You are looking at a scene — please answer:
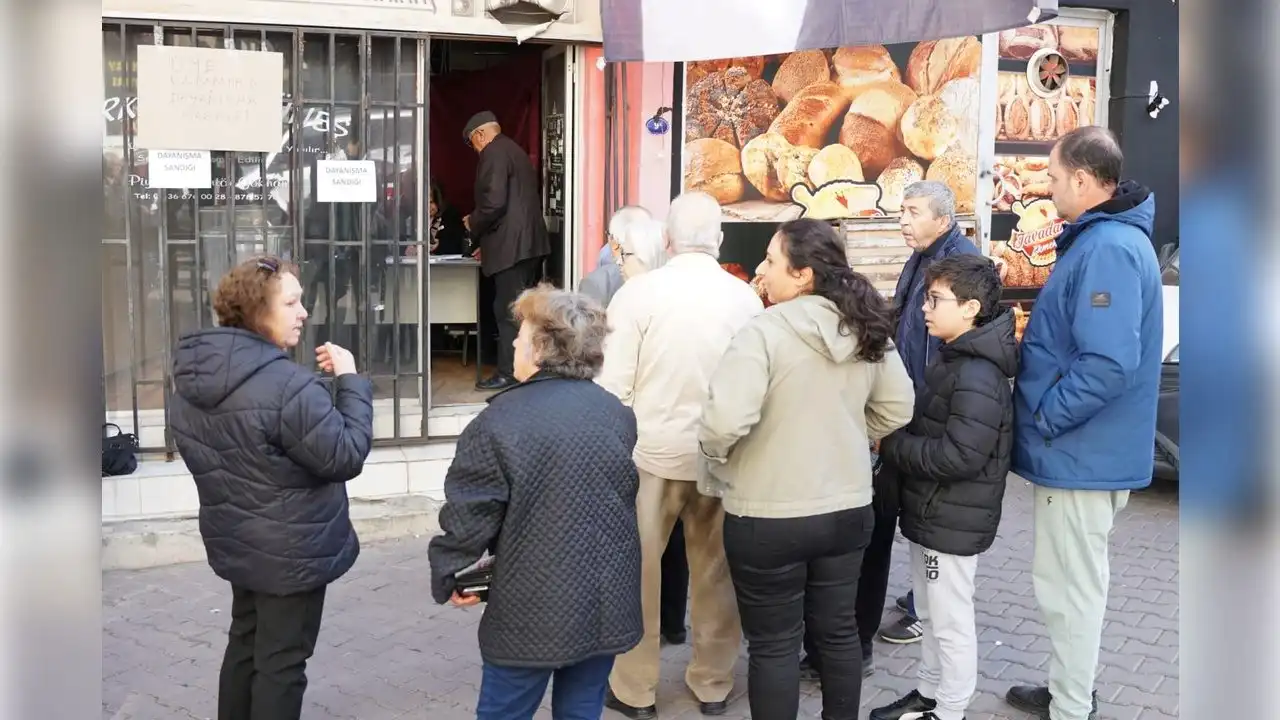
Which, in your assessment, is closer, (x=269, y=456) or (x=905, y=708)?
(x=269, y=456)

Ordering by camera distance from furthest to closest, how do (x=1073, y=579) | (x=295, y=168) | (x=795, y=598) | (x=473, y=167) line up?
1. (x=473, y=167)
2. (x=295, y=168)
3. (x=1073, y=579)
4. (x=795, y=598)

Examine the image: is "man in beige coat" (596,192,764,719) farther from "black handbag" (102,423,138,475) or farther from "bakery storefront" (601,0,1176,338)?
"bakery storefront" (601,0,1176,338)

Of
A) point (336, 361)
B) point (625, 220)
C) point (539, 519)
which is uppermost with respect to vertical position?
point (625, 220)

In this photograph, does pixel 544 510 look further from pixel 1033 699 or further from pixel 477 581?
pixel 1033 699

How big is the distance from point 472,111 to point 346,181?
13.7 ft

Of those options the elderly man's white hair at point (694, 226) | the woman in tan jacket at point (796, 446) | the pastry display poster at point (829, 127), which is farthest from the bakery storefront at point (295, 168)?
the woman in tan jacket at point (796, 446)

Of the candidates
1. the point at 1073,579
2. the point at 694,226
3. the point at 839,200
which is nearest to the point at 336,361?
the point at 694,226

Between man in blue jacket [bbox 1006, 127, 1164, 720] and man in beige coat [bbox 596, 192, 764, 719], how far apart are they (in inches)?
42.6

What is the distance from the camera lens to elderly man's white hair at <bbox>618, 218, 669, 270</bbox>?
4.70 metres

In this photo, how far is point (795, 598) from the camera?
3.72 meters

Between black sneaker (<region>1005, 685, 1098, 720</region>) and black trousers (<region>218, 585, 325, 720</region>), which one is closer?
black trousers (<region>218, 585, 325, 720</region>)

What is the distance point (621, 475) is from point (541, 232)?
5.36 m

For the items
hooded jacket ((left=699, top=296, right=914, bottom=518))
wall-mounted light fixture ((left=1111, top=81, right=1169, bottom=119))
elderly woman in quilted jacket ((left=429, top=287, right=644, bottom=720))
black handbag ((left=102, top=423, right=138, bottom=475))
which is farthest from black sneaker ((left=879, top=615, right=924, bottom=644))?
wall-mounted light fixture ((left=1111, top=81, right=1169, bottom=119))

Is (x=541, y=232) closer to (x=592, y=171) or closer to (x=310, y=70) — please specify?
(x=592, y=171)
